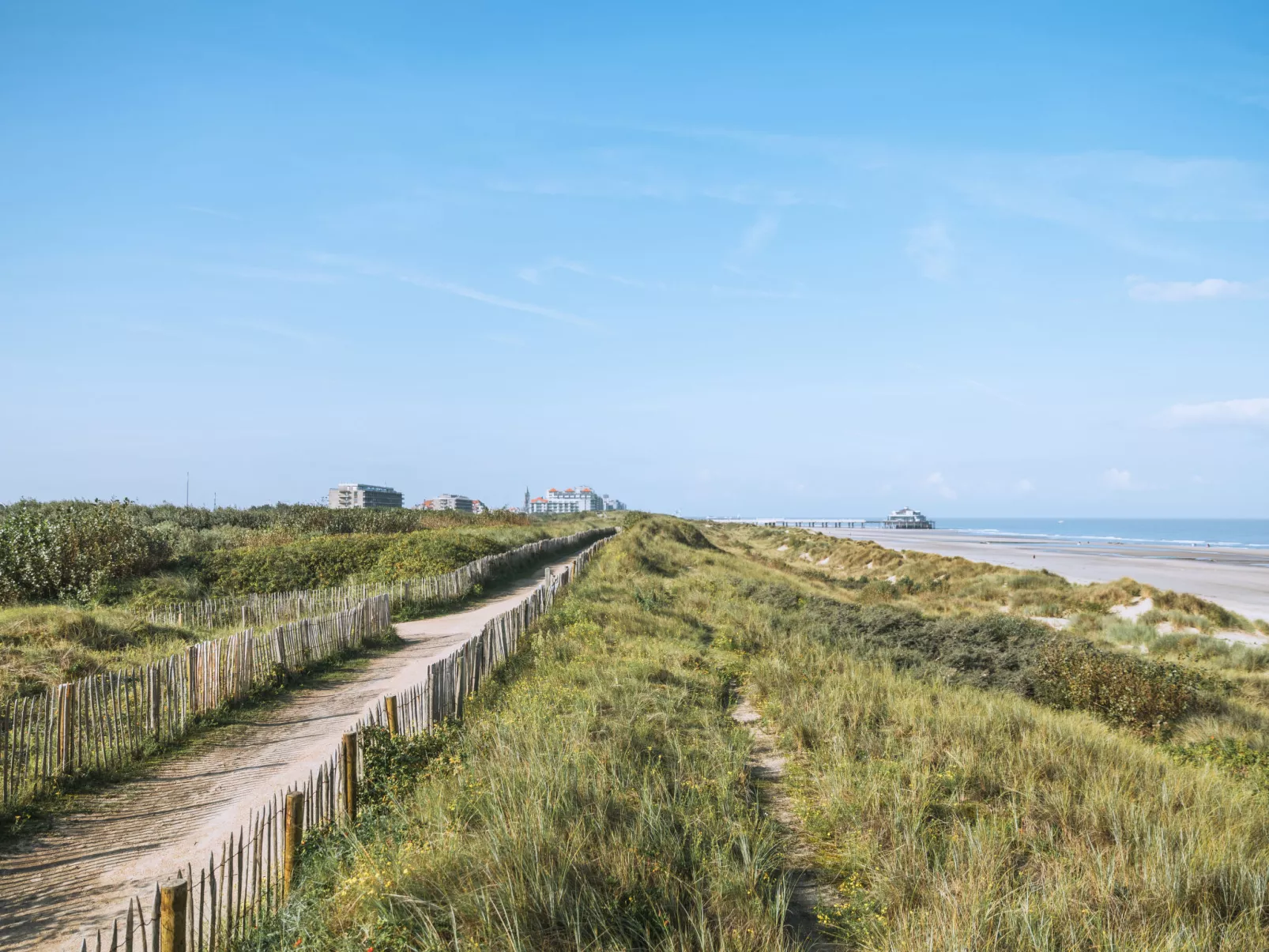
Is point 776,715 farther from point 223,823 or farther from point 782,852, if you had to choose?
point 223,823

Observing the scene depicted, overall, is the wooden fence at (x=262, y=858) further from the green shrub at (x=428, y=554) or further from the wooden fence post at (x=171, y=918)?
the green shrub at (x=428, y=554)

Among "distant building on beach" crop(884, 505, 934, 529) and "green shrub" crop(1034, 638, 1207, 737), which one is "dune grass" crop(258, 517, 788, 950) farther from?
"distant building on beach" crop(884, 505, 934, 529)

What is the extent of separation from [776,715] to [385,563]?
59.5 ft

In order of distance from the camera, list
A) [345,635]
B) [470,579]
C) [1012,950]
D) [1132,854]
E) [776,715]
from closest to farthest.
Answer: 1. [1012,950]
2. [1132,854]
3. [776,715]
4. [345,635]
5. [470,579]

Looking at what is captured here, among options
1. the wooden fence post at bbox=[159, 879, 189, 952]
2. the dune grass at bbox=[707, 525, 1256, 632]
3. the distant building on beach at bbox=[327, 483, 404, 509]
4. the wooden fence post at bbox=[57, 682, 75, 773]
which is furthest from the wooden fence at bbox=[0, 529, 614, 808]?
the distant building on beach at bbox=[327, 483, 404, 509]

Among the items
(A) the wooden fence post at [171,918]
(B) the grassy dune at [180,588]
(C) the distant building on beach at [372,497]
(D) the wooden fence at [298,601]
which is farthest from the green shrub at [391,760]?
(C) the distant building on beach at [372,497]

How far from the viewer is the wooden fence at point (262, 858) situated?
4051 millimetres

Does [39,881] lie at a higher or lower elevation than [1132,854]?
lower

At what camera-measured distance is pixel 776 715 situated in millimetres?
9016

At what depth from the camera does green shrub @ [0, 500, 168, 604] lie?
60.0 ft

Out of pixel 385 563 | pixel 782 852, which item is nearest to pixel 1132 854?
pixel 782 852

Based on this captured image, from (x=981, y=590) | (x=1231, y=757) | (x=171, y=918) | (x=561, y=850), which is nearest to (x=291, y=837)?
(x=171, y=918)

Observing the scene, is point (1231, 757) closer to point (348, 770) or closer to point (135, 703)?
point (348, 770)

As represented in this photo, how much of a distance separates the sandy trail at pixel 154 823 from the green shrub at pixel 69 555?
12.2m
